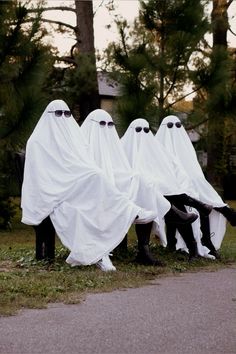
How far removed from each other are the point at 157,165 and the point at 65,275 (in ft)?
9.05

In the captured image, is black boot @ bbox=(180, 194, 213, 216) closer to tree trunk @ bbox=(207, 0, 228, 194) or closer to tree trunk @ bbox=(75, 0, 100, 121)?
tree trunk @ bbox=(207, 0, 228, 194)

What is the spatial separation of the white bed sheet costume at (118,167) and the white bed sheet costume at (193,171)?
112 centimetres

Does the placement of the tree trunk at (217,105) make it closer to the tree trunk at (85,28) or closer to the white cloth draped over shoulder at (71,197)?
the tree trunk at (85,28)

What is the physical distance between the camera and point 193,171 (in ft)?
32.9

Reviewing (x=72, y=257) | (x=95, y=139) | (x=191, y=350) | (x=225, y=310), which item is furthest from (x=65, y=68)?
(x=191, y=350)

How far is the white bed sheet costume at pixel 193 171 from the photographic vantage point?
9.91m

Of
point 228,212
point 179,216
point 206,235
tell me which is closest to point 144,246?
point 179,216

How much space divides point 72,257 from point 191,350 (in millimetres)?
3368

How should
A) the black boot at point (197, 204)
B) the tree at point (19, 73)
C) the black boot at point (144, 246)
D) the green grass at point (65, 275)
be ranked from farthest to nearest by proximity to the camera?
the tree at point (19, 73) < the black boot at point (197, 204) < the black boot at point (144, 246) < the green grass at point (65, 275)

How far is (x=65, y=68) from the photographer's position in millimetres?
19484

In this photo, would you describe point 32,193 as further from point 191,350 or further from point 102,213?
point 191,350

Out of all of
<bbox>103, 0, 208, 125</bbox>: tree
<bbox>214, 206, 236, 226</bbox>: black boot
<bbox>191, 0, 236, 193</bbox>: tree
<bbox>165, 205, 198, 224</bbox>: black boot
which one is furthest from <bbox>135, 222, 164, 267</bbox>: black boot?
<bbox>191, 0, 236, 193</bbox>: tree

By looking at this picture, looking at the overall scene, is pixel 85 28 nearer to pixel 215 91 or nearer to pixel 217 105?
pixel 217 105

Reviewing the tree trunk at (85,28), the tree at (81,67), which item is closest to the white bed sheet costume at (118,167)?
the tree at (81,67)
